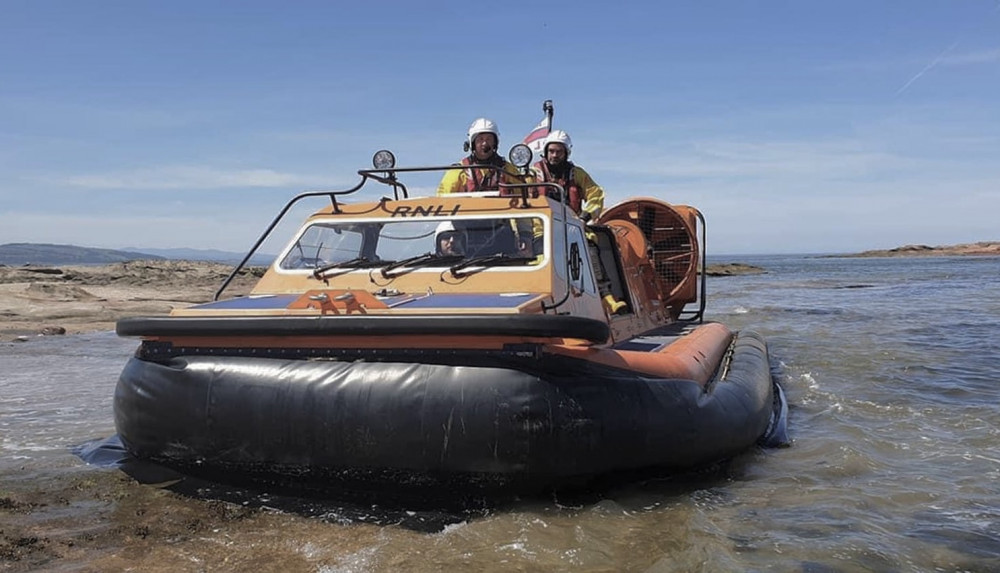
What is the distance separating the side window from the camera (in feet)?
15.5

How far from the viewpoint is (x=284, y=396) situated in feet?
11.8

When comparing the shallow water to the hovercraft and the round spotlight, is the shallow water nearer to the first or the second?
the hovercraft

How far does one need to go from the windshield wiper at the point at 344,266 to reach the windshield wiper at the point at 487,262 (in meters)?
0.60

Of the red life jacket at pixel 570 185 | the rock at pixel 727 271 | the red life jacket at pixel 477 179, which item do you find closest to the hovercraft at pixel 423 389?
the red life jacket at pixel 477 179

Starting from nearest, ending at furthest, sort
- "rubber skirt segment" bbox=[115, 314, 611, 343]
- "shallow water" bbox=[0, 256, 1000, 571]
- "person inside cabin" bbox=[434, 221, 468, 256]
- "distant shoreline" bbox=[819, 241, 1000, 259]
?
"shallow water" bbox=[0, 256, 1000, 571] < "rubber skirt segment" bbox=[115, 314, 611, 343] < "person inside cabin" bbox=[434, 221, 468, 256] < "distant shoreline" bbox=[819, 241, 1000, 259]

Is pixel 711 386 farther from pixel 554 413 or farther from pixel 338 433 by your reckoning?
pixel 338 433

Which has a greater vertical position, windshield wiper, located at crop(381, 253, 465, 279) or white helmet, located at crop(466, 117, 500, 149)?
white helmet, located at crop(466, 117, 500, 149)

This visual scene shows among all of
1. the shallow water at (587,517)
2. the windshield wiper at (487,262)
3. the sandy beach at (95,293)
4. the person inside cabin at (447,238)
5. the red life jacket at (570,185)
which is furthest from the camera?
the sandy beach at (95,293)

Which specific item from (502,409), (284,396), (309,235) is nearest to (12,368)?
(309,235)

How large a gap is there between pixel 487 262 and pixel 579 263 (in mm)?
612

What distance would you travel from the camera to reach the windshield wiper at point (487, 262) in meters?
4.52

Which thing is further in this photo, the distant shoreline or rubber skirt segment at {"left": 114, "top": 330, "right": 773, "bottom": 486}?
the distant shoreline

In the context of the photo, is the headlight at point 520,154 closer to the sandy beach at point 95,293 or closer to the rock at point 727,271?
the sandy beach at point 95,293

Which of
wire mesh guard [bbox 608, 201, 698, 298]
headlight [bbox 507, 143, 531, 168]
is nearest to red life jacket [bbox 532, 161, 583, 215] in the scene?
wire mesh guard [bbox 608, 201, 698, 298]
